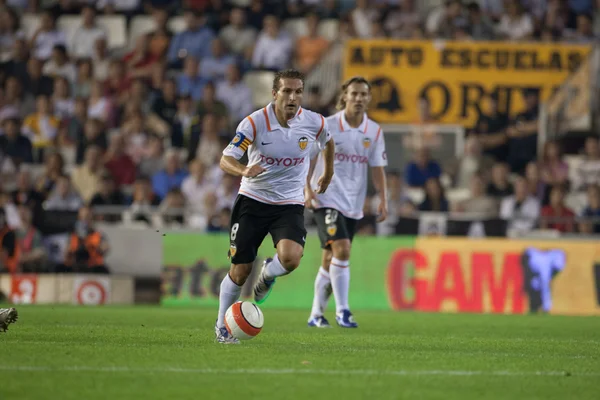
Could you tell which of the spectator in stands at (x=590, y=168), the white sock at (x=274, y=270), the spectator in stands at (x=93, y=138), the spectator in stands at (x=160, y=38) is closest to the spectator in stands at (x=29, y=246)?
the spectator in stands at (x=93, y=138)

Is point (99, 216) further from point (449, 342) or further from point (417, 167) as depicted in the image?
point (449, 342)

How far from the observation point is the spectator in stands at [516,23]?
22.8m

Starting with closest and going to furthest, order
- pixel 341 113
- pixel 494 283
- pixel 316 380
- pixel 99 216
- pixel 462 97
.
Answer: pixel 316 380
pixel 341 113
pixel 494 283
pixel 99 216
pixel 462 97

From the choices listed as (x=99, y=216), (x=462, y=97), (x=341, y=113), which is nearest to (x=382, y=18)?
(x=462, y=97)

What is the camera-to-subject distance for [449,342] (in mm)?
9914

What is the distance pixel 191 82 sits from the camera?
885 inches

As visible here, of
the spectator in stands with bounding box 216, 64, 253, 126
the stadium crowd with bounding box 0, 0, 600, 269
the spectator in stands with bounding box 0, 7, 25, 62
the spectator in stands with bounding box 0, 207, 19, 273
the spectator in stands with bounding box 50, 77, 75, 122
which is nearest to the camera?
the spectator in stands with bounding box 0, 207, 19, 273

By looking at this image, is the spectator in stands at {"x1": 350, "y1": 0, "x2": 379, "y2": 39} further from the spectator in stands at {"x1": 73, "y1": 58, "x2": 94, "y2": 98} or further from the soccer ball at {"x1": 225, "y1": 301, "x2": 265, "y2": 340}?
the soccer ball at {"x1": 225, "y1": 301, "x2": 265, "y2": 340}

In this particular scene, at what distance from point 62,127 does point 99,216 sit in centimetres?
346

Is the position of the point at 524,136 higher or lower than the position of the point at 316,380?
higher

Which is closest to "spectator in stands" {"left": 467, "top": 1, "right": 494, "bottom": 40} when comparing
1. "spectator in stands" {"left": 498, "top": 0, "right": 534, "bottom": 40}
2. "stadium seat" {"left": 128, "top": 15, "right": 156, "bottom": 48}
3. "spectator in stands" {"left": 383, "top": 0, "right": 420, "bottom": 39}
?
"spectator in stands" {"left": 498, "top": 0, "right": 534, "bottom": 40}

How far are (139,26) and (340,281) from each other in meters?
14.3

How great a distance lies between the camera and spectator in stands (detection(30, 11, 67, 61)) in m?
23.8

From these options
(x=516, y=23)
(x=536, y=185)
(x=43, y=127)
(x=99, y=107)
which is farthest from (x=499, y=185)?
(x=43, y=127)
